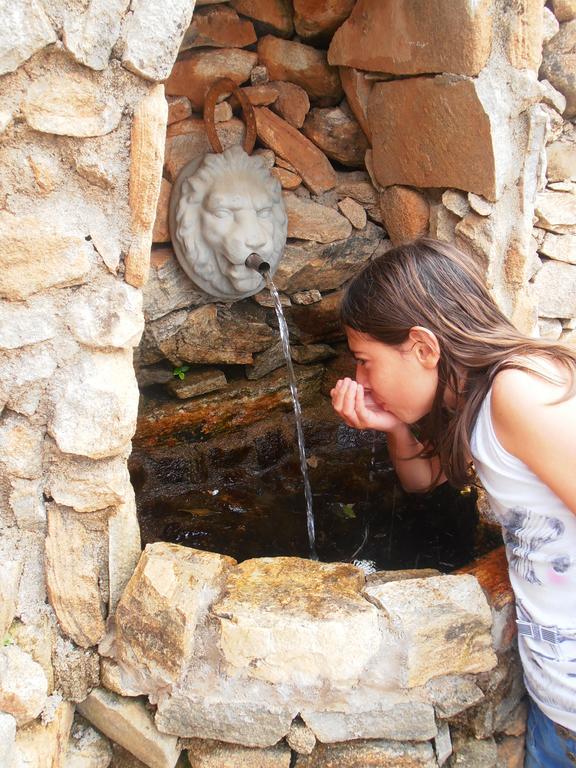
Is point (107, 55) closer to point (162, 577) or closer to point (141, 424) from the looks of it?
point (162, 577)

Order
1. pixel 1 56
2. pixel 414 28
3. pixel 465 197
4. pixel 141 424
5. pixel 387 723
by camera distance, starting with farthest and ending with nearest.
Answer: pixel 141 424 < pixel 465 197 < pixel 414 28 < pixel 387 723 < pixel 1 56

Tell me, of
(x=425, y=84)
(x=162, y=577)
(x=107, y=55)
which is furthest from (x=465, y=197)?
(x=162, y=577)

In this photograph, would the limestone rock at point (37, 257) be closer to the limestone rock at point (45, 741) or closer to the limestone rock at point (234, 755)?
the limestone rock at point (45, 741)

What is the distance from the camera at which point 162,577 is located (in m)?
1.40

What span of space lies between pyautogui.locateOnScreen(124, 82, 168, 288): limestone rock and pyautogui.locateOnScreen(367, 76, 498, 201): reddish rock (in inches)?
37.9

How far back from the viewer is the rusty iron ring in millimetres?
2158

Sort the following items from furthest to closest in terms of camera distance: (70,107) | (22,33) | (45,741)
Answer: (45,741), (70,107), (22,33)

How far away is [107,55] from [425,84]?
1.10m

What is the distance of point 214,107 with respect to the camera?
7.20 feet

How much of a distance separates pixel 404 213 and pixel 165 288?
83 centimetres

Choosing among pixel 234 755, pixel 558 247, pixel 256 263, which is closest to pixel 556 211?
pixel 558 247

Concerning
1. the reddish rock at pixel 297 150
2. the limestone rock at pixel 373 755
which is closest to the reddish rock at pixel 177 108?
the reddish rock at pixel 297 150

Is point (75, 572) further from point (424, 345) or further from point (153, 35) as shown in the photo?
point (153, 35)

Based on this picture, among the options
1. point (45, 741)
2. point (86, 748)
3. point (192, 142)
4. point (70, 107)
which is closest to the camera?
point (70, 107)
